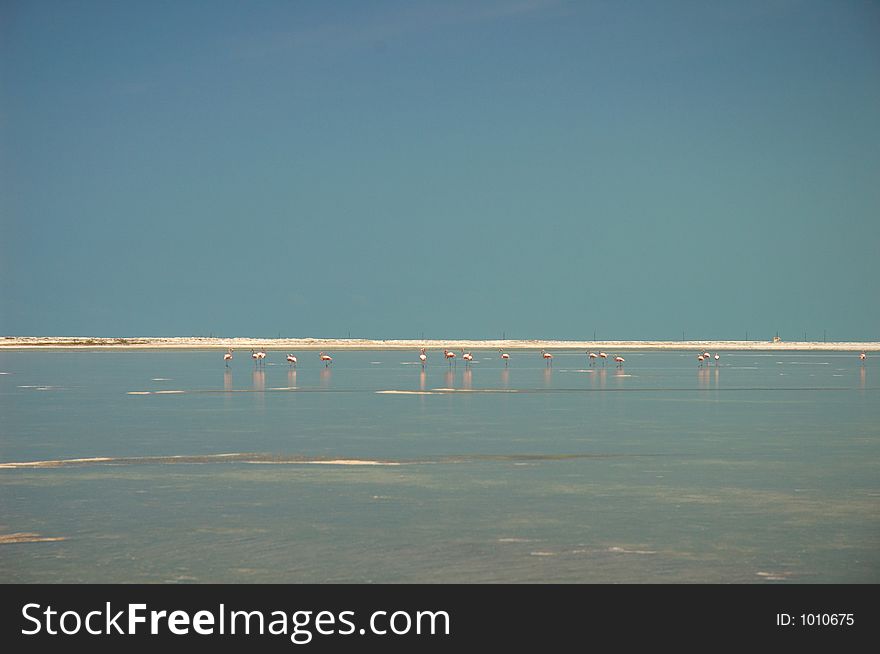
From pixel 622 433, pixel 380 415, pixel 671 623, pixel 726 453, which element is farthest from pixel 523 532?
pixel 380 415

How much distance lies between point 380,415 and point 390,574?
1447cm

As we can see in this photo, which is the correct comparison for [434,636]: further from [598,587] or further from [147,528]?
[147,528]

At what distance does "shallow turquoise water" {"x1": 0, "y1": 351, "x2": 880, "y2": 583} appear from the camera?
27.9 ft

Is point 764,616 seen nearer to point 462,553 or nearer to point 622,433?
point 462,553

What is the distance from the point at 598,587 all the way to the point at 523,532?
6.74 feet

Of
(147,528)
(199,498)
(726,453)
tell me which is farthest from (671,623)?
(726,453)

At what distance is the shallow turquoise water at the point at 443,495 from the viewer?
335 inches

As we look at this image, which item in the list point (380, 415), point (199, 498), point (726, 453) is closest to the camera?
point (199, 498)

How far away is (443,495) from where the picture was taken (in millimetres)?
11859

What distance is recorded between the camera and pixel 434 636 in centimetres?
695

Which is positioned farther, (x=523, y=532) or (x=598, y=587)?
(x=523, y=532)

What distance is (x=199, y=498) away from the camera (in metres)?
11.7

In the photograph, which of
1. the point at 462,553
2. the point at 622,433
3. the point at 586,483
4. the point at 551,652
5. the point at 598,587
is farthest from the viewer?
the point at 622,433

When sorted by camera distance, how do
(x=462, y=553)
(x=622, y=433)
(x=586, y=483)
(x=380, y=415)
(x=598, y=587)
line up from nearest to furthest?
(x=598, y=587)
(x=462, y=553)
(x=586, y=483)
(x=622, y=433)
(x=380, y=415)
